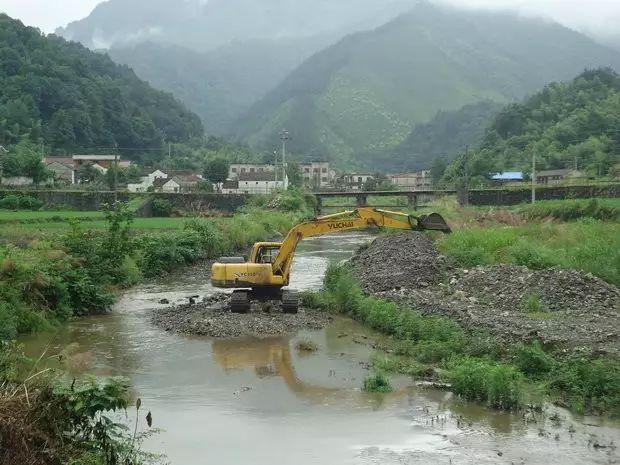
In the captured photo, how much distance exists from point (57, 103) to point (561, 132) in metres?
79.6

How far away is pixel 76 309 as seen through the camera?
2248 cm

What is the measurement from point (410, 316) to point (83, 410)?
1137cm

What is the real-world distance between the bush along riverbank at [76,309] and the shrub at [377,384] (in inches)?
174

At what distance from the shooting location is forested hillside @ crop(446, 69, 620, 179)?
92875mm

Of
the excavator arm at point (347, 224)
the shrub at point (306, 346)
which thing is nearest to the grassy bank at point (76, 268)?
the excavator arm at point (347, 224)

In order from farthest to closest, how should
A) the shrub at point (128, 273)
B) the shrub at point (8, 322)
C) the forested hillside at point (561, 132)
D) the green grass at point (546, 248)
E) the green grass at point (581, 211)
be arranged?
the forested hillside at point (561, 132) → the green grass at point (581, 211) → the shrub at point (128, 273) → the green grass at point (546, 248) → the shrub at point (8, 322)

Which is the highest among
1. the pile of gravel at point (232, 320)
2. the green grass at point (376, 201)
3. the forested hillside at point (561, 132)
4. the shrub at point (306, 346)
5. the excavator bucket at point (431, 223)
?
the forested hillside at point (561, 132)

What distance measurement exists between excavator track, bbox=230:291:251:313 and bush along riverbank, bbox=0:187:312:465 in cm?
461

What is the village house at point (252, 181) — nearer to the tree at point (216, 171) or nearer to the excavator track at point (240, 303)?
the tree at point (216, 171)

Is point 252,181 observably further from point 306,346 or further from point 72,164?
point 306,346

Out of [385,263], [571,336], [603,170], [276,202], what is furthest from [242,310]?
[603,170]

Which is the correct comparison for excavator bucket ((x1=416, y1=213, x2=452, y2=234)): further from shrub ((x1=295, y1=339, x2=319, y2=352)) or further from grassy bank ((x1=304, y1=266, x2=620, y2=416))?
shrub ((x1=295, y1=339, x2=319, y2=352))

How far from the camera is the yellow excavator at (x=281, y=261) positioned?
21.3 meters

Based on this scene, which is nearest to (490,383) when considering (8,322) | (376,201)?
(8,322)
